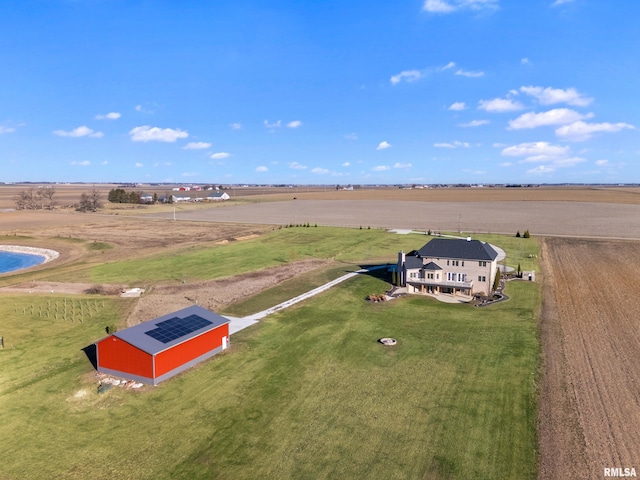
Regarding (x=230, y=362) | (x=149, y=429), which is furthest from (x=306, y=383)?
(x=149, y=429)

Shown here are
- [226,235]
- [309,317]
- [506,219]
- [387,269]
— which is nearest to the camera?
[309,317]

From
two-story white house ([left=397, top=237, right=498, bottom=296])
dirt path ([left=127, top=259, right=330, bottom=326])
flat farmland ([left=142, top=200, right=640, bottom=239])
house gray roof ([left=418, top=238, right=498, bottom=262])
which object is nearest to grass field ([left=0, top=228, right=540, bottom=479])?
dirt path ([left=127, top=259, right=330, bottom=326])

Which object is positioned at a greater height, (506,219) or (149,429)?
(506,219)

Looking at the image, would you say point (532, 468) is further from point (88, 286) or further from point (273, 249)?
point (273, 249)

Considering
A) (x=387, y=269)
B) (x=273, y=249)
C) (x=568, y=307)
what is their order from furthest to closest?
(x=273, y=249) < (x=387, y=269) < (x=568, y=307)

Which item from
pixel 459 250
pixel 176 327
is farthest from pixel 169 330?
pixel 459 250

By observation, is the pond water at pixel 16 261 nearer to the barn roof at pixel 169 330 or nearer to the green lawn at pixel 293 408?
the green lawn at pixel 293 408

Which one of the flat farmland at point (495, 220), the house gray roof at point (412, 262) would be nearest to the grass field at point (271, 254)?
the house gray roof at point (412, 262)
